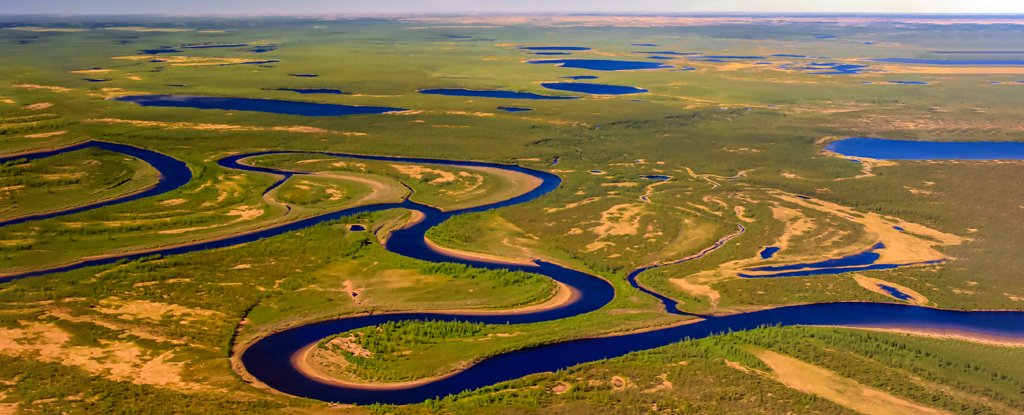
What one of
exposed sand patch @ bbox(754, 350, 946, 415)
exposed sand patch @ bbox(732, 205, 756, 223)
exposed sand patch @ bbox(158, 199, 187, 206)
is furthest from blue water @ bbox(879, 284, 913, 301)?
exposed sand patch @ bbox(158, 199, 187, 206)

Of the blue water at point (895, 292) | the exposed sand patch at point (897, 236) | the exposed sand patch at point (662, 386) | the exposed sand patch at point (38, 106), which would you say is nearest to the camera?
the exposed sand patch at point (662, 386)

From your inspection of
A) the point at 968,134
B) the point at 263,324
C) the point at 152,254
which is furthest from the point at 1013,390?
the point at 968,134

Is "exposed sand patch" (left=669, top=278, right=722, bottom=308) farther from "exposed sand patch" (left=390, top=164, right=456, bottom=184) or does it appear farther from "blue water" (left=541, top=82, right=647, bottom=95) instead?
"blue water" (left=541, top=82, right=647, bottom=95)

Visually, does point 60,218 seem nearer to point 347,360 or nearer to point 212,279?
point 212,279

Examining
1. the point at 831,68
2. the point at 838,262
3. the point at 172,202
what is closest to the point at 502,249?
the point at 838,262

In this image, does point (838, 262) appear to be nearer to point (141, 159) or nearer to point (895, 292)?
point (895, 292)

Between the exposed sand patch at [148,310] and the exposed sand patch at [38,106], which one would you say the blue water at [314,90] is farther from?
the exposed sand patch at [148,310]

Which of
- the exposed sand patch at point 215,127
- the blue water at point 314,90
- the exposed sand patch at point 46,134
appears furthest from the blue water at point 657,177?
the blue water at point 314,90
